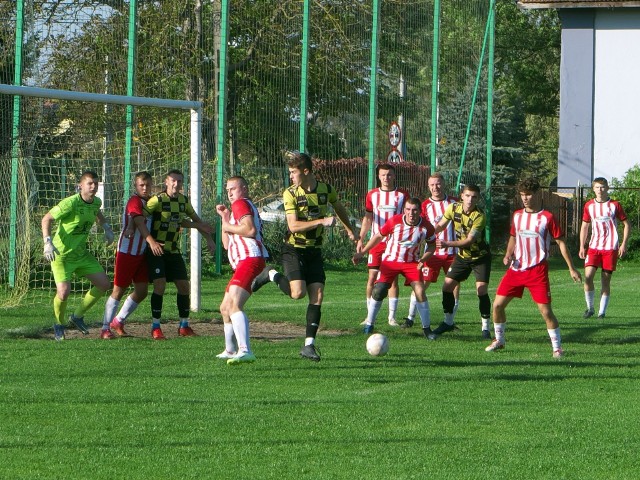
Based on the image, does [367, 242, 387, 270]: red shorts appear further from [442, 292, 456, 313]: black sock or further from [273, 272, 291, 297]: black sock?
[273, 272, 291, 297]: black sock

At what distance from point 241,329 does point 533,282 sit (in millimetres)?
3094

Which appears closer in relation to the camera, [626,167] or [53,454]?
Answer: [53,454]

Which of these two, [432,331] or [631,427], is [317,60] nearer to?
[432,331]

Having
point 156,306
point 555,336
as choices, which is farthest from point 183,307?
point 555,336

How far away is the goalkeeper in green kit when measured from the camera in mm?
12180

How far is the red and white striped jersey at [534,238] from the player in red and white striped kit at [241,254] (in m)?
2.74

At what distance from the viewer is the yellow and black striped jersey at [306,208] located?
1070cm

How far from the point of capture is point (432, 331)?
13.2 m

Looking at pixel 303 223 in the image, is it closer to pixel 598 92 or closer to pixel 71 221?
pixel 71 221

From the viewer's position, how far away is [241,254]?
33.5 feet

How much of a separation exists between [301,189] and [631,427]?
14.1 ft

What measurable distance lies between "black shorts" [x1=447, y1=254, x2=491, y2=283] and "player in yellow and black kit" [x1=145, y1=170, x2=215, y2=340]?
3.26 metres

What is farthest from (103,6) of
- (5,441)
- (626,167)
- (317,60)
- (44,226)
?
(626,167)

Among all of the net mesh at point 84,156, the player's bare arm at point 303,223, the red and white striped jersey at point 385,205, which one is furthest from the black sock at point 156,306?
the net mesh at point 84,156
